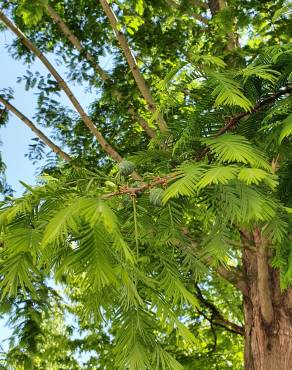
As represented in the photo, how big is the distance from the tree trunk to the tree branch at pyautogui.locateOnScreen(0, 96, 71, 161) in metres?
2.01

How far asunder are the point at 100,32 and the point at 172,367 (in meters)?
4.43

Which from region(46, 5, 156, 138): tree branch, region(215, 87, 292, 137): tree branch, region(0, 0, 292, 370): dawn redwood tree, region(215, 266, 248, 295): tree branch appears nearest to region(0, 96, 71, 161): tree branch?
region(46, 5, 156, 138): tree branch

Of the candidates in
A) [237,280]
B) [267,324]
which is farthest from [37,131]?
[267,324]

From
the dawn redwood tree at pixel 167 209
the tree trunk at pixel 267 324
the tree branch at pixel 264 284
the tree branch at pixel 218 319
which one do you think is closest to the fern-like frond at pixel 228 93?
the dawn redwood tree at pixel 167 209

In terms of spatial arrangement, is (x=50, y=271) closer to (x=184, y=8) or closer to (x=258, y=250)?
(x=258, y=250)

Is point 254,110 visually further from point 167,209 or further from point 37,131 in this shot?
point 37,131

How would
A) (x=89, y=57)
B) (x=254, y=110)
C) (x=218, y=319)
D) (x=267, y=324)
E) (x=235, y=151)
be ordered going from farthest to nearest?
(x=218, y=319) < (x=89, y=57) < (x=267, y=324) < (x=254, y=110) < (x=235, y=151)

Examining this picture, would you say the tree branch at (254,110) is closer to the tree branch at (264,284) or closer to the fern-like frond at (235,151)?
the fern-like frond at (235,151)

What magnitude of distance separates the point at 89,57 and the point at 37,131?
1071mm

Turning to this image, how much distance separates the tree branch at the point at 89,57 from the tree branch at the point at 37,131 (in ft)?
2.59

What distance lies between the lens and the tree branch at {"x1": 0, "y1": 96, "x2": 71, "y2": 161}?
4.48 metres

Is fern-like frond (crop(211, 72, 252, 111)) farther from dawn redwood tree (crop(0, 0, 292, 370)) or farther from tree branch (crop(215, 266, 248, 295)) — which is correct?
tree branch (crop(215, 266, 248, 295))

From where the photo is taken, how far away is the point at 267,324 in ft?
13.2

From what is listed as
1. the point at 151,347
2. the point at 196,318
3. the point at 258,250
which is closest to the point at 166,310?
the point at 151,347
